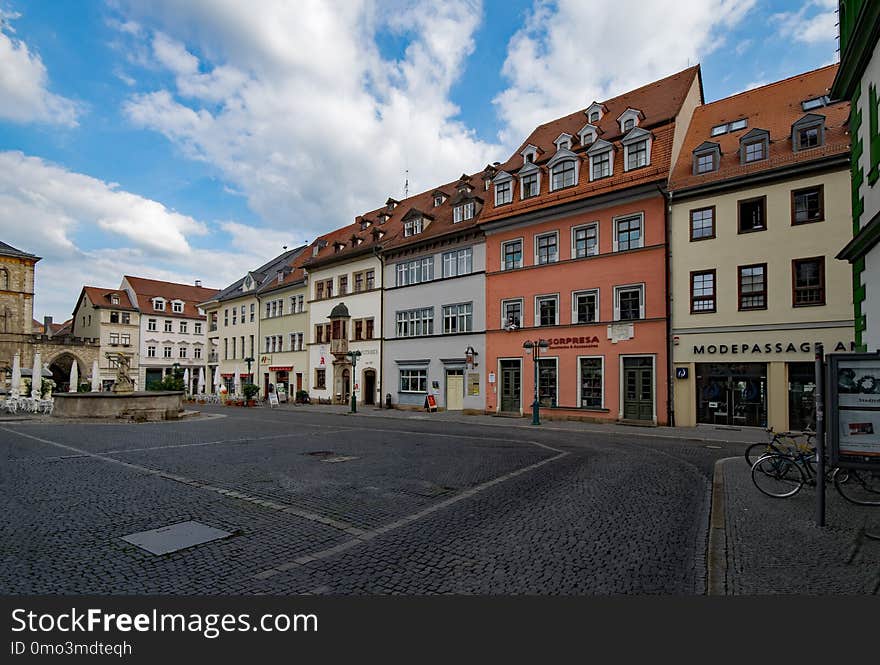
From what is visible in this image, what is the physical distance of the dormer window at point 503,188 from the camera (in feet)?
95.6

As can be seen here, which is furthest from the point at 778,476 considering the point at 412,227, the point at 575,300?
the point at 412,227

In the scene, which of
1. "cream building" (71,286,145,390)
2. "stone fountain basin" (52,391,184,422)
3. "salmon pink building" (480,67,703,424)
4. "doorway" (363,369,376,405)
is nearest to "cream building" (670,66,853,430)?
"salmon pink building" (480,67,703,424)

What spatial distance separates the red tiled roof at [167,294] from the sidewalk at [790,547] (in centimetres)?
7238

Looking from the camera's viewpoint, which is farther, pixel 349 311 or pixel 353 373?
pixel 349 311

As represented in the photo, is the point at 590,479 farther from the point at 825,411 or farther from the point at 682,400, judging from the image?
the point at 682,400

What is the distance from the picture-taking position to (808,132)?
65.5ft

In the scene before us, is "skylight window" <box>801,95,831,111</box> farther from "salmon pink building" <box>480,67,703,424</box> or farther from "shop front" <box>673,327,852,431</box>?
"shop front" <box>673,327,852,431</box>

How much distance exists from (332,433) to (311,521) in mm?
11706

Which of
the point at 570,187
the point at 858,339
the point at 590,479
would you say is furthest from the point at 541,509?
the point at 570,187

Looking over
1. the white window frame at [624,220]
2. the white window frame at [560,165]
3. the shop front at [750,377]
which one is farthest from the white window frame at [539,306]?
the shop front at [750,377]

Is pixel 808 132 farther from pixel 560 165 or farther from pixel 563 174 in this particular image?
pixel 560 165

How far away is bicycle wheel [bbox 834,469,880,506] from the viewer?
26.1 feet

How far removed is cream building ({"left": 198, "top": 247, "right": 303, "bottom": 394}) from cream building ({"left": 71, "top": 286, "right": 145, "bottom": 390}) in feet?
46.8

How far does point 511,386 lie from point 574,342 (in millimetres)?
4424
